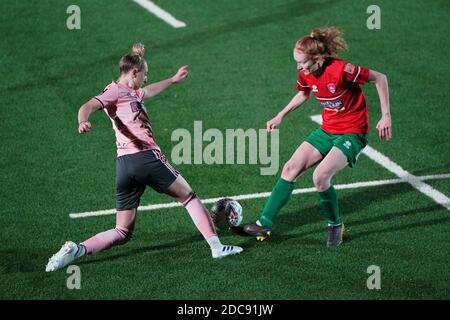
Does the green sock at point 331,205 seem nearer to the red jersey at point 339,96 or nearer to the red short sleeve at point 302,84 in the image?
the red jersey at point 339,96

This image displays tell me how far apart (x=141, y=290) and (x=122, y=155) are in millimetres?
1244

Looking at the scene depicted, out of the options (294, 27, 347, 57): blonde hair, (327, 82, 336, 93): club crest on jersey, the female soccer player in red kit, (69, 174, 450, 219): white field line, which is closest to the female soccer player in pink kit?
the female soccer player in red kit

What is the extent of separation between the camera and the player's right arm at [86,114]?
24.7ft

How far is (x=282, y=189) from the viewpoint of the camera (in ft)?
29.1

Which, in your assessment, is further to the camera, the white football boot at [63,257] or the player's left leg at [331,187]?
the player's left leg at [331,187]

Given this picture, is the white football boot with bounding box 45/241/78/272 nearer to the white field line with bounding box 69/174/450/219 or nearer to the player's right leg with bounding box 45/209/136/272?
the player's right leg with bounding box 45/209/136/272

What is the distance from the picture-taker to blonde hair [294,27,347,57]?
332 inches

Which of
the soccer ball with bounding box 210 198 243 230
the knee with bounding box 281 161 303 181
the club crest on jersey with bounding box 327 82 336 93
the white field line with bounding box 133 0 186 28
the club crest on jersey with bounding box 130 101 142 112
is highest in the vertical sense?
the white field line with bounding box 133 0 186 28

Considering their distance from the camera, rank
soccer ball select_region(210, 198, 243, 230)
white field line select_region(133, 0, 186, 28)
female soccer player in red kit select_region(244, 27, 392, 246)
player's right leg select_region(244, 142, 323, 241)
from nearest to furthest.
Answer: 1. female soccer player in red kit select_region(244, 27, 392, 246)
2. player's right leg select_region(244, 142, 323, 241)
3. soccer ball select_region(210, 198, 243, 230)
4. white field line select_region(133, 0, 186, 28)

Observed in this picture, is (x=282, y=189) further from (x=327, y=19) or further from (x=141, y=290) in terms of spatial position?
(x=327, y=19)

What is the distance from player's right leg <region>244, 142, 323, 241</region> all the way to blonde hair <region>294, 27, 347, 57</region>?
0.94m

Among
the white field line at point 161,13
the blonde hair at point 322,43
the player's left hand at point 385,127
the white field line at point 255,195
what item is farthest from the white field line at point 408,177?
the white field line at point 161,13

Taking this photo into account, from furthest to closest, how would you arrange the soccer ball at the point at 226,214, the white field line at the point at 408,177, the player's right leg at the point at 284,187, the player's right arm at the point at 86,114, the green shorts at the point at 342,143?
the white field line at the point at 408,177
the soccer ball at the point at 226,214
the player's right leg at the point at 284,187
the green shorts at the point at 342,143
the player's right arm at the point at 86,114

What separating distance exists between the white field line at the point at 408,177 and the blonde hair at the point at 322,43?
2215 millimetres
